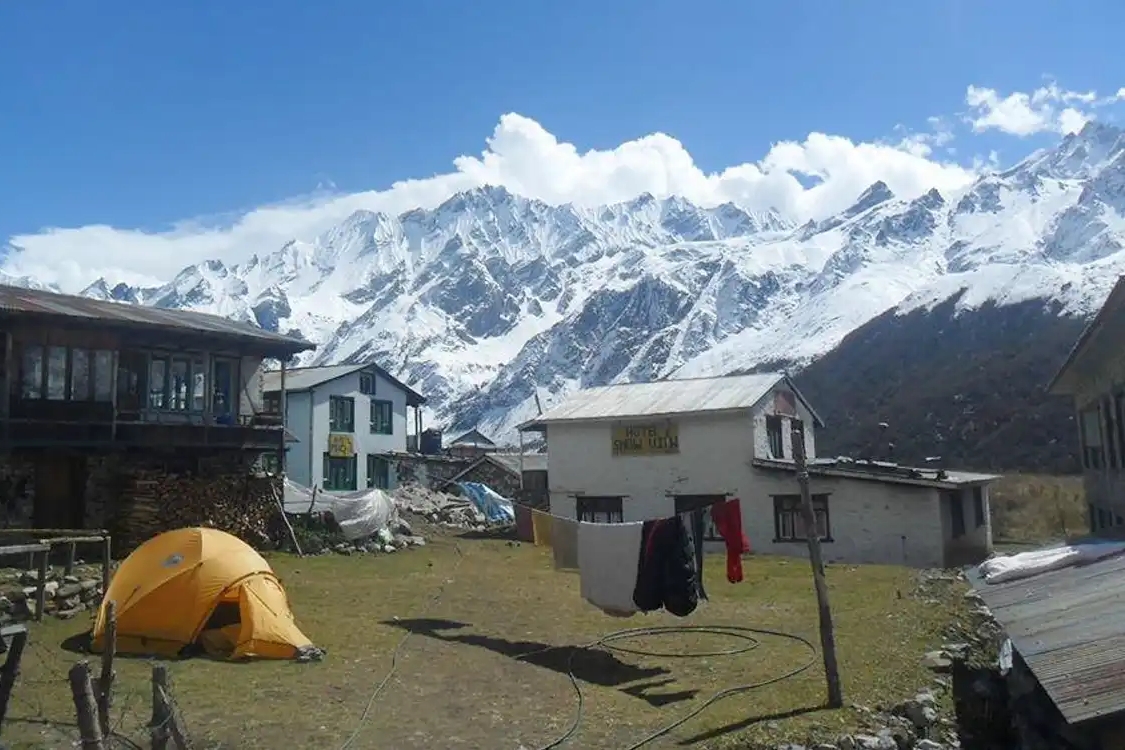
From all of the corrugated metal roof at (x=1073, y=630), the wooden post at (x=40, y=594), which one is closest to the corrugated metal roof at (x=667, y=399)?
the corrugated metal roof at (x=1073, y=630)

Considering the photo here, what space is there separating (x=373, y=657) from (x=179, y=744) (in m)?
6.74

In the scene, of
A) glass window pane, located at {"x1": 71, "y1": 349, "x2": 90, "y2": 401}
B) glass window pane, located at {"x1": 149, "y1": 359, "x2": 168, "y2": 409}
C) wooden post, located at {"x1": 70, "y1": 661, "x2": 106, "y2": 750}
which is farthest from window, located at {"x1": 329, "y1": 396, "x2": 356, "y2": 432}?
wooden post, located at {"x1": 70, "y1": 661, "x2": 106, "y2": 750}

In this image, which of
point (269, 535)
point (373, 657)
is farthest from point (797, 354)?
point (373, 657)

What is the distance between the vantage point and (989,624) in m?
17.9

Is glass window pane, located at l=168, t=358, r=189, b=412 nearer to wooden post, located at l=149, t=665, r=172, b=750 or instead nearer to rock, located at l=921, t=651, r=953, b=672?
wooden post, located at l=149, t=665, r=172, b=750

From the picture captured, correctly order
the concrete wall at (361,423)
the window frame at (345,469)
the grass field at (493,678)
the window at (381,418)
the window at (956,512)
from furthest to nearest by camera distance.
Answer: the window at (381,418) < the window frame at (345,469) < the concrete wall at (361,423) < the window at (956,512) < the grass field at (493,678)

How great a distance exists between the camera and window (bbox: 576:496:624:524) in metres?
37.6

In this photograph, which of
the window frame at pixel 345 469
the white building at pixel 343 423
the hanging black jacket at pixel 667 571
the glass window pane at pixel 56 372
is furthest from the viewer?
the window frame at pixel 345 469

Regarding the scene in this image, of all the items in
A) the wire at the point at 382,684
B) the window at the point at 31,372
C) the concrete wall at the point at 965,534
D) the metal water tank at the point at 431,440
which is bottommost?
the wire at the point at 382,684

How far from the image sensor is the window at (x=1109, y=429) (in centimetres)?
2309

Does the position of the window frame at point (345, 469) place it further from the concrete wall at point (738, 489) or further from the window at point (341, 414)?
the concrete wall at point (738, 489)

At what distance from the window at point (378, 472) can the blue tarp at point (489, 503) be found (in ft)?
18.9

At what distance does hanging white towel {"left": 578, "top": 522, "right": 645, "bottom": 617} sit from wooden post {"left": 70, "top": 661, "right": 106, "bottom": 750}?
9.99m

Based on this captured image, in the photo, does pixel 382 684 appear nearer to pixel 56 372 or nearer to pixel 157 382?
pixel 56 372
